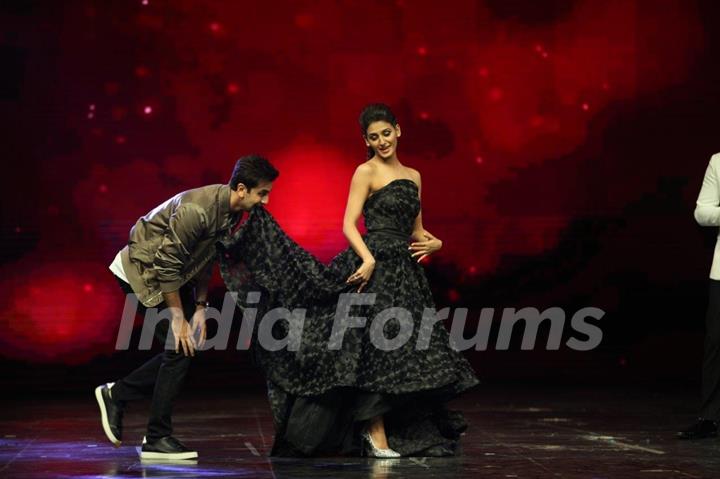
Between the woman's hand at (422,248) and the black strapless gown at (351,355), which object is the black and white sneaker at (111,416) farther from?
the woman's hand at (422,248)

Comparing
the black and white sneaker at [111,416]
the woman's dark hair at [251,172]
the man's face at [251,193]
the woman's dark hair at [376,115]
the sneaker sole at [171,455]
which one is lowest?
the sneaker sole at [171,455]

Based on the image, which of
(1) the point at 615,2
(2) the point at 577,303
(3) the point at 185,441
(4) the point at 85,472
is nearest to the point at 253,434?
(3) the point at 185,441

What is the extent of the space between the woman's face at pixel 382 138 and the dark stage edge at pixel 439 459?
1103 millimetres

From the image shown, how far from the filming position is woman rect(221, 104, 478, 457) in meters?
4.19

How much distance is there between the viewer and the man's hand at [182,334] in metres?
4.03

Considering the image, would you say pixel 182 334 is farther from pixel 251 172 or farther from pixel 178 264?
pixel 251 172

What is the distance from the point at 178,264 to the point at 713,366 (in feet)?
7.13

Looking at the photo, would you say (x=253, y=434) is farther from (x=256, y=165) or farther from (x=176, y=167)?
(x=176, y=167)

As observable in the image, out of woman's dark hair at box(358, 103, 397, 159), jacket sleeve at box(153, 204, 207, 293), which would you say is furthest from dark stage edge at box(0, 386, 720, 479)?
woman's dark hair at box(358, 103, 397, 159)

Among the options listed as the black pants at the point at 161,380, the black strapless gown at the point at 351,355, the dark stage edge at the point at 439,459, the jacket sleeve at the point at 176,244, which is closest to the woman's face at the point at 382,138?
the black strapless gown at the point at 351,355

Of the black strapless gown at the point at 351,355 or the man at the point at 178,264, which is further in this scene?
the black strapless gown at the point at 351,355

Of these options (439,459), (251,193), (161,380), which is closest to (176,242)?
→ (251,193)

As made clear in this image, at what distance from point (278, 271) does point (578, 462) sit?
4.09 feet

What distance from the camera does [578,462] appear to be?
4.00 meters
